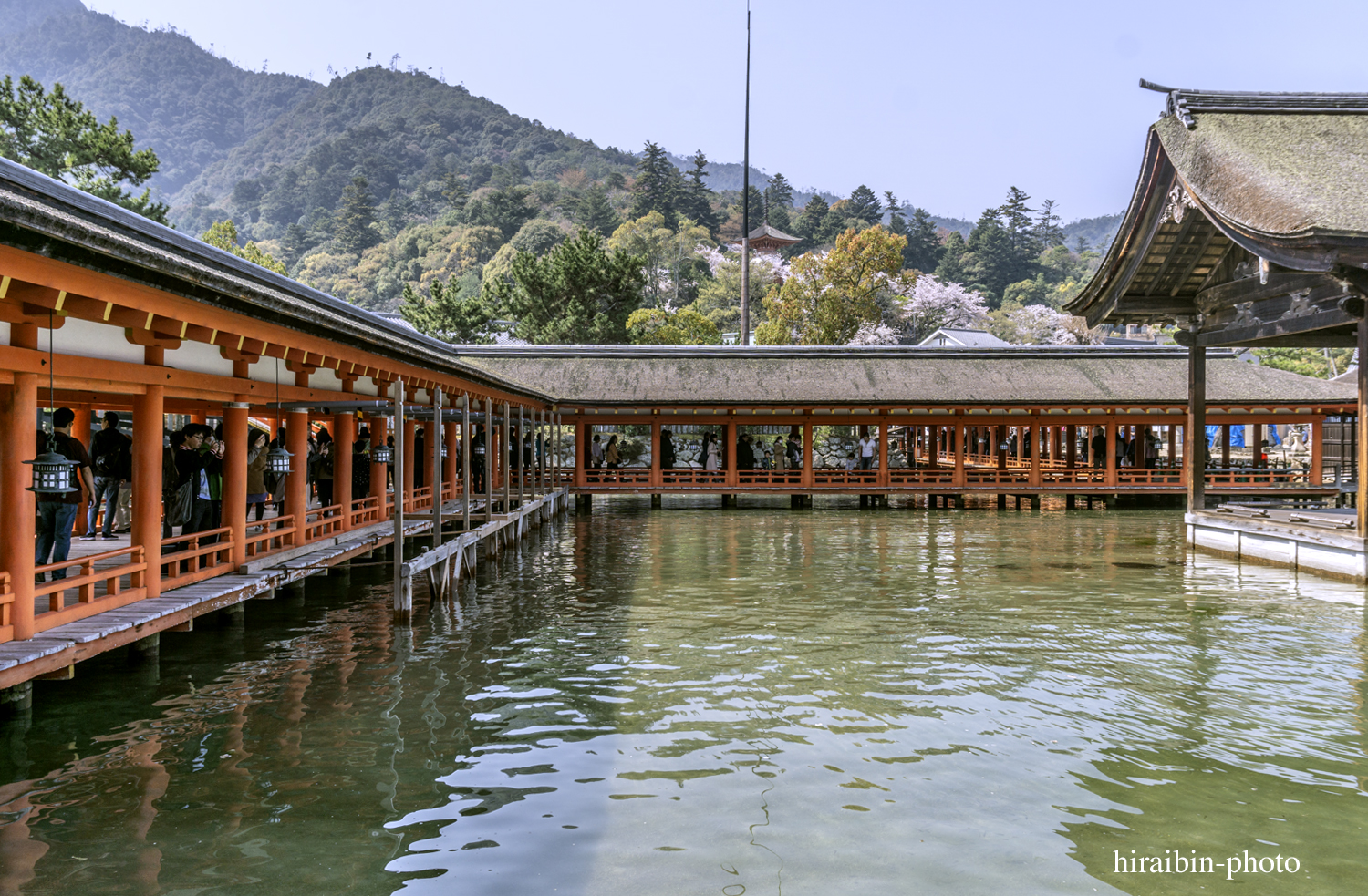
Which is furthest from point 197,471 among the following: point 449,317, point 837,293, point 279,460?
point 837,293

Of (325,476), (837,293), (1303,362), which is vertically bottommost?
(325,476)

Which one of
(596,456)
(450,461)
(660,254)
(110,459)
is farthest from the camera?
(660,254)

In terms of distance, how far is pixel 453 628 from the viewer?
1034 centimetres

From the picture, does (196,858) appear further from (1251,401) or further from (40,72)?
(40,72)

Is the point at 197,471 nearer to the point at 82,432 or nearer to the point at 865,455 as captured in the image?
the point at 82,432

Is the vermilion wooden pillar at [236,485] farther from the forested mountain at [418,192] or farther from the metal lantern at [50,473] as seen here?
the forested mountain at [418,192]

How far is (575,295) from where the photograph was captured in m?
43.9

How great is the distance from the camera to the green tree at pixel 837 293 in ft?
137

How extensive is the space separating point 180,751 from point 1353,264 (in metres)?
12.9

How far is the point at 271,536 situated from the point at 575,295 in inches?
1331

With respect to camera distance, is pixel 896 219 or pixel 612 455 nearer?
pixel 612 455

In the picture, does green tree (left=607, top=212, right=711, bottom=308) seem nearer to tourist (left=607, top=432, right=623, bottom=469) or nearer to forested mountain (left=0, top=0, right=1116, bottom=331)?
forested mountain (left=0, top=0, right=1116, bottom=331)

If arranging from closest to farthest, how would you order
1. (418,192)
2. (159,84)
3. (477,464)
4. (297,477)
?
(297,477)
(477,464)
(418,192)
(159,84)

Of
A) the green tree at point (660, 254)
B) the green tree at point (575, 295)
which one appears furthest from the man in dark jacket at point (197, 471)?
the green tree at point (660, 254)
